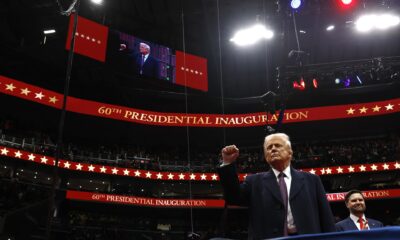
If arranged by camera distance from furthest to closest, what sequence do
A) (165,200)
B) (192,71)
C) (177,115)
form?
(192,71)
(177,115)
(165,200)

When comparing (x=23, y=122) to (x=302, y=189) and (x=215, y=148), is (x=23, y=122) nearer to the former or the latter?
(x=215, y=148)

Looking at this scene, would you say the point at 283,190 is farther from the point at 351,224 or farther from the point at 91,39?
the point at 91,39

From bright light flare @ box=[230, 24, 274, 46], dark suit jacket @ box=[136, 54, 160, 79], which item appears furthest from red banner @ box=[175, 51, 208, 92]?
bright light flare @ box=[230, 24, 274, 46]

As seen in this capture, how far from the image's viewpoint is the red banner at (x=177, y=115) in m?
17.7

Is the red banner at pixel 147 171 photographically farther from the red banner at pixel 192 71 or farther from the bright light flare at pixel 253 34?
the bright light flare at pixel 253 34

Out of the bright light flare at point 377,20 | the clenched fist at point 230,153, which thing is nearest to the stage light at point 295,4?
the bright light flare at point 377,20

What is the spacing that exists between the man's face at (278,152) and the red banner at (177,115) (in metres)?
14.9

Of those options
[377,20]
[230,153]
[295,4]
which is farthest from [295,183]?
[377,20]

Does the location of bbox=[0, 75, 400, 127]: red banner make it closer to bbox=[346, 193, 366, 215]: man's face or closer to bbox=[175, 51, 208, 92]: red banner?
bbox=[175, 51, 208, 92]: red banner

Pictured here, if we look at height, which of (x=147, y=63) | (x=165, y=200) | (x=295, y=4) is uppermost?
(x=147, y=63)

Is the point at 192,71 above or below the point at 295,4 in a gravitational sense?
above

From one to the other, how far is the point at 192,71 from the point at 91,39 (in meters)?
5.64

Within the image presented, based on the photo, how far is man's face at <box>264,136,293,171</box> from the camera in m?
2.59

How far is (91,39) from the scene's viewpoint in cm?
1861
